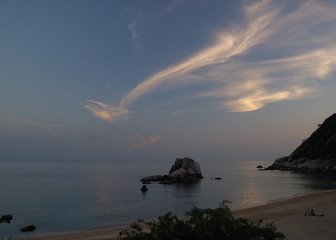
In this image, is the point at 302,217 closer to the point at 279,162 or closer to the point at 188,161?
the point at 188,161

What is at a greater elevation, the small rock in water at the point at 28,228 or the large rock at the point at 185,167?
the large rock at the point at 185,167

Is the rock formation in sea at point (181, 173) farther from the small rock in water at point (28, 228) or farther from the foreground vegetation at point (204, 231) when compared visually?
the foreground vegetation at point (204, 231)

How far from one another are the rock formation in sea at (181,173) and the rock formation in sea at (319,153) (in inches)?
2247

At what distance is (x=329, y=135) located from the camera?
139 m

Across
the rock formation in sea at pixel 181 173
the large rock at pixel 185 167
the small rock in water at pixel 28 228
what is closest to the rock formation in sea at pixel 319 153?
the large rock at pixel 185 167

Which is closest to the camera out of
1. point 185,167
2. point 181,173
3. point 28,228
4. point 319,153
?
point 28,228

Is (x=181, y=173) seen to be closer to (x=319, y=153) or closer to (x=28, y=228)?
(x=28, y=228)

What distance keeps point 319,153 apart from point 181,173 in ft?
263

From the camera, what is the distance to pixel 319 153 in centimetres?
13575

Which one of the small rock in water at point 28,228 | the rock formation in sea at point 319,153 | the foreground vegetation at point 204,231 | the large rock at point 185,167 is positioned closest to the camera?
the foreground vegetation at point 204,231

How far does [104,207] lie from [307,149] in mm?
137062

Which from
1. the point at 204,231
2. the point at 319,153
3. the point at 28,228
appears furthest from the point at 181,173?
the point at 204,231

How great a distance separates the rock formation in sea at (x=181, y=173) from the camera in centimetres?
9512

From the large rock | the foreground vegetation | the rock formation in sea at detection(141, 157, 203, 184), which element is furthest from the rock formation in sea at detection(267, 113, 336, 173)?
the foreground vegetation
